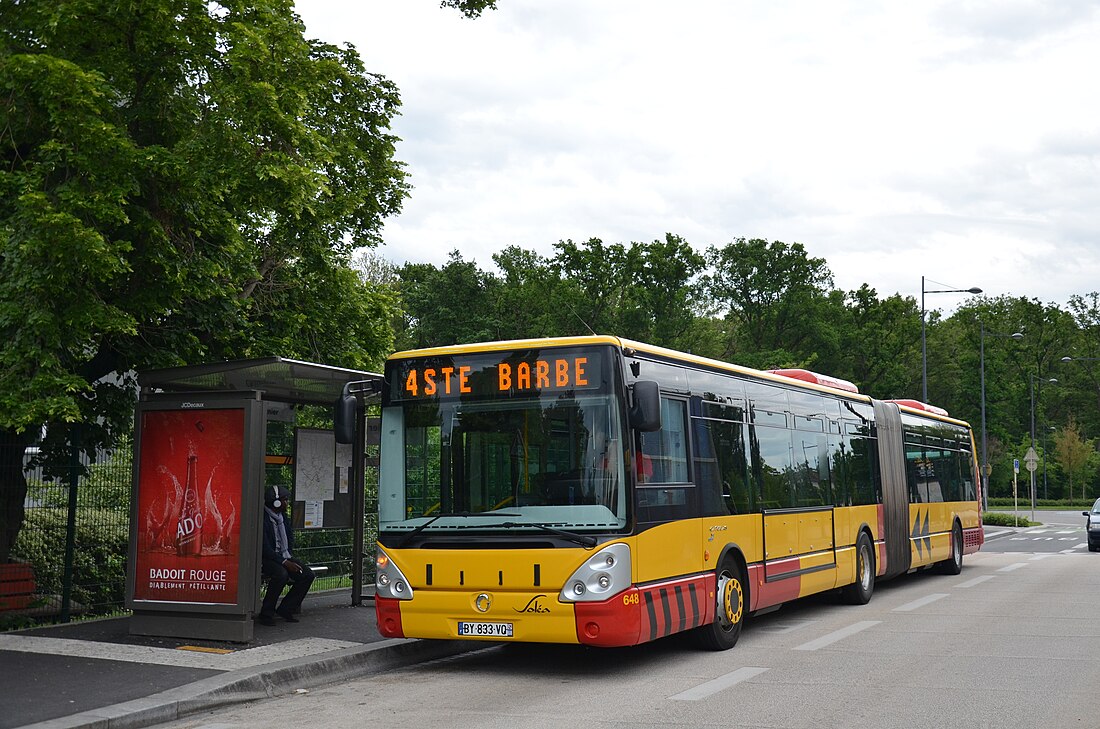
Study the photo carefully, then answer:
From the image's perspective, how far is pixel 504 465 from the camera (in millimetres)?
10250

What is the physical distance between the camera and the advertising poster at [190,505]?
11.5 metres

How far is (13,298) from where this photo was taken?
37.1 ft

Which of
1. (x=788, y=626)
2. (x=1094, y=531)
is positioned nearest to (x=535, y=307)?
(x=1094, y=531)

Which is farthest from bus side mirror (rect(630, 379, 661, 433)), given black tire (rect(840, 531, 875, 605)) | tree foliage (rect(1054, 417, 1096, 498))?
tree foliage (rect(1054, 417, 1096, 498))

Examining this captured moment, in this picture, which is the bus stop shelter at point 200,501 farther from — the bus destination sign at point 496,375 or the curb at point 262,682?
the curb at point 262,682

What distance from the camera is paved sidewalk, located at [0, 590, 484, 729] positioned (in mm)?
8211

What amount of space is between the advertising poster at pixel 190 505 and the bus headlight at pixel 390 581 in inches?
62.7

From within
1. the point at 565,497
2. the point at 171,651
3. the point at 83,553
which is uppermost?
the point at 565,497

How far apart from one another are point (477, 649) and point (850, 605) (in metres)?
6.70

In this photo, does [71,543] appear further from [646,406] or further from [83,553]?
[646,406]

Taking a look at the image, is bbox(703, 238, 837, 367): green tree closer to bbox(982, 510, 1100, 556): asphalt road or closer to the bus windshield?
bbox(982, 510, 1100, 556): asphalt road

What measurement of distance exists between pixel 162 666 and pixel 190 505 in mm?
2194

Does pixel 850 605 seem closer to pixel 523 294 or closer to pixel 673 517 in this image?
pixel 673 517

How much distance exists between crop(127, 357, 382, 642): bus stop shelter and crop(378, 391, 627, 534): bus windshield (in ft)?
3.35
